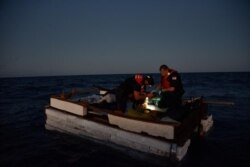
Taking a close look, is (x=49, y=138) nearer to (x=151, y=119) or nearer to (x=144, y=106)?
(x=144, y=106)

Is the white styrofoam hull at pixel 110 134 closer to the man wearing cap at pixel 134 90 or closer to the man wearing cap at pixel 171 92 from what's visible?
the man wearing cap at pixel 134 90

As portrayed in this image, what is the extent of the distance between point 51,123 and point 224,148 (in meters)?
6.56

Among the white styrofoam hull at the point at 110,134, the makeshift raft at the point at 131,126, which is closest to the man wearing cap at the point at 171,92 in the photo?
the makeshift raft at the point at 131,126

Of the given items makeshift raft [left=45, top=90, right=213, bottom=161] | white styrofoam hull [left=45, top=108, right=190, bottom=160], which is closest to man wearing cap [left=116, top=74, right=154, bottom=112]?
makeshift raft [left=45, top=90, right=213, bottom=161]

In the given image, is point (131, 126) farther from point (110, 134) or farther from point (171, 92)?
point (171, 92)

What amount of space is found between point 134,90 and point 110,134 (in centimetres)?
174

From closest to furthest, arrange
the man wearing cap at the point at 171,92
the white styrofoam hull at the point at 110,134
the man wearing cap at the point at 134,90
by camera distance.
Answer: the white styrofoam hull at the point at 110,134, the man wearing cap at the point at 171,92, the man wearing cap at the point at 134,90

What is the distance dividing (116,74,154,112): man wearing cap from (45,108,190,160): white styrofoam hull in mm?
1241

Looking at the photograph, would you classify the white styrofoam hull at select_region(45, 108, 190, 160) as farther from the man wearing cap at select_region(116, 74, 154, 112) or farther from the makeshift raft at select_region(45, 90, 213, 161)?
the man wearing cap at select_region(116, 74, 154, 112)

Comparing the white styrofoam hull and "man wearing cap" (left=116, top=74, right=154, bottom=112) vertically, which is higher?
"man wearing cap" (left=116, top=74, right=154, bottom=112)

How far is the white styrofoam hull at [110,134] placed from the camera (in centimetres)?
583

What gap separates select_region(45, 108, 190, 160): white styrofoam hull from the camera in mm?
5832

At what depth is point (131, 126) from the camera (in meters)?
6.60

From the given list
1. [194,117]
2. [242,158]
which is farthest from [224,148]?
[194,117]
